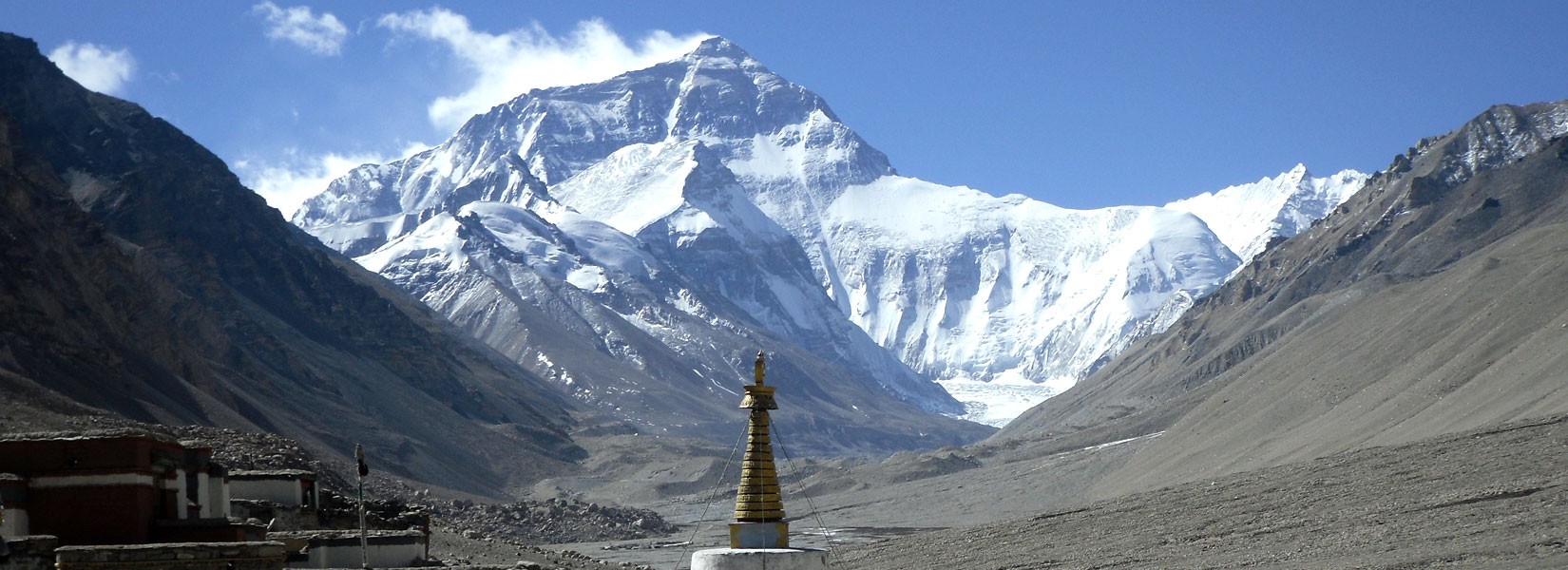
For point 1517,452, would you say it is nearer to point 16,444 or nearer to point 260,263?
point 16,444

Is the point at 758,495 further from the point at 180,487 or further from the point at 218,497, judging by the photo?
the point at 218,497

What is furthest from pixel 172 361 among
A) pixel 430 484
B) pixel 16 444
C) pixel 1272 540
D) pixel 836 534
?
pixel 16 444

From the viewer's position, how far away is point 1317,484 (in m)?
57.5

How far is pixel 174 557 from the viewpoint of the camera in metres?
14.7

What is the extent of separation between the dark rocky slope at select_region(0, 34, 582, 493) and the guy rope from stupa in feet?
146

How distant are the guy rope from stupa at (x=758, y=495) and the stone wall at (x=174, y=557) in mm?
4723

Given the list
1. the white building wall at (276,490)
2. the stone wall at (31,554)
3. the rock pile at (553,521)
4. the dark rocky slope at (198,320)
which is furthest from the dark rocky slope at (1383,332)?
the stone wall at (31,554)

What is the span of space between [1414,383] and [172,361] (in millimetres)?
59106

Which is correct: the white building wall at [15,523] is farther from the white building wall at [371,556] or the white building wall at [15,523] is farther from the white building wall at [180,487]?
the white building wall at [371,556]

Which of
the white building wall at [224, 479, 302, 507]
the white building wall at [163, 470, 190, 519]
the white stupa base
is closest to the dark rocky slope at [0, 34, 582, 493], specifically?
the white building wall at [224, 479, 302, 507]

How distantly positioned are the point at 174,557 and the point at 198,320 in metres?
105

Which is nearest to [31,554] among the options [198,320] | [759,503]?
[759,503]

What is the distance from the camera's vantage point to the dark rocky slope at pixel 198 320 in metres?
82.2

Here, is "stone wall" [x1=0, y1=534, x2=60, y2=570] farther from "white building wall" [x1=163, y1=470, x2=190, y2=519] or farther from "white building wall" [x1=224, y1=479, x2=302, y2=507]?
"white building wall" [x1=224, y1=479, x2=302, y2=507]
